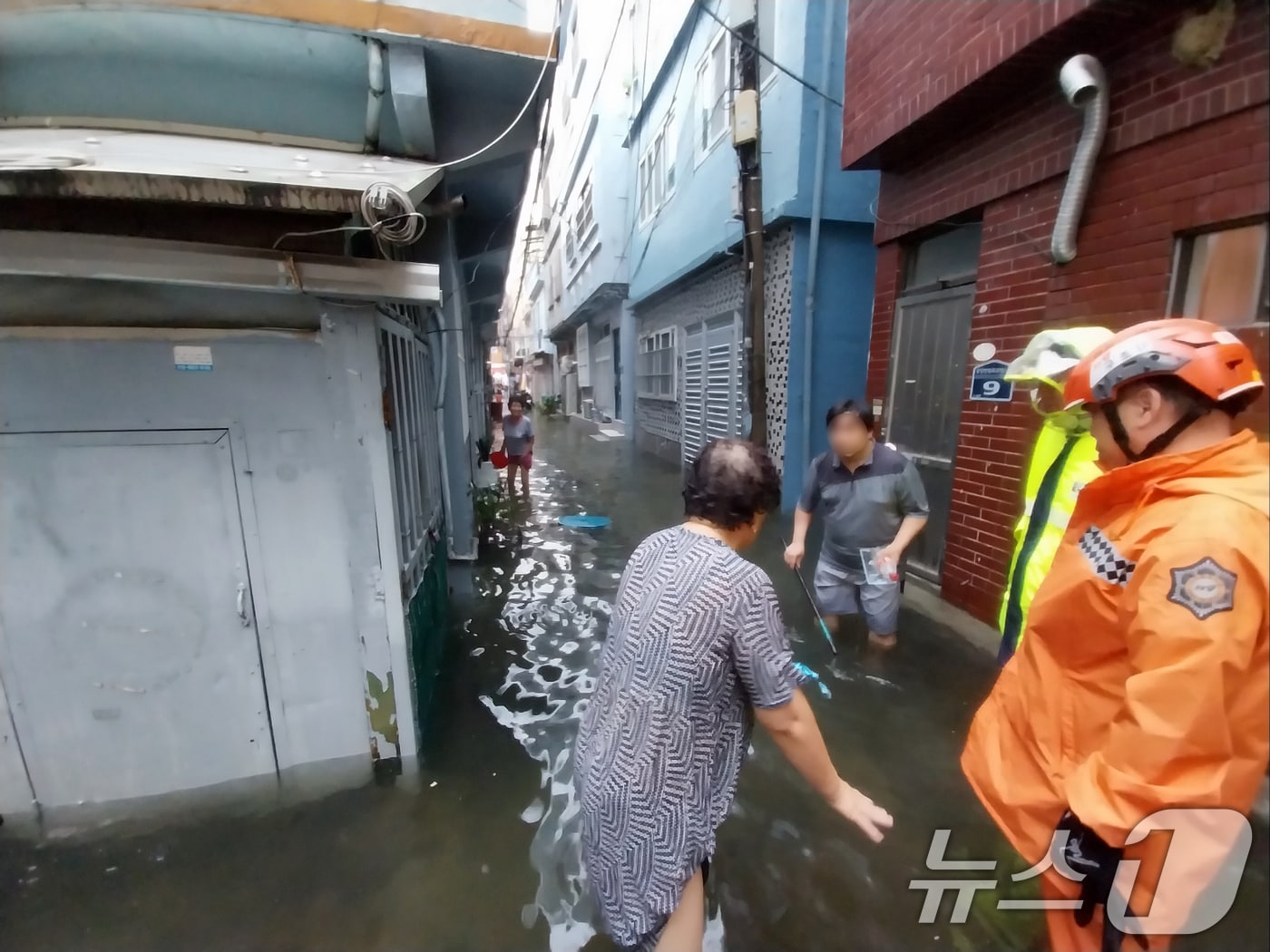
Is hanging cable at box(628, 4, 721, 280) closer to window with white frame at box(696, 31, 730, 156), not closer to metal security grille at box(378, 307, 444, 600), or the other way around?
window with white frame at box(696, 31, 730, 156)

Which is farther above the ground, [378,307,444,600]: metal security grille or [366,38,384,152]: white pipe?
[366,38,384,152]: white pipe

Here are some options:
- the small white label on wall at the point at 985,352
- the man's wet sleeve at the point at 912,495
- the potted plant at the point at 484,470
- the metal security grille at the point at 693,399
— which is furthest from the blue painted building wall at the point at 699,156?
the potted plant at the point at 484,470

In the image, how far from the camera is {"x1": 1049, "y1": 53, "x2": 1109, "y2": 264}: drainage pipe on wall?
2677 mm

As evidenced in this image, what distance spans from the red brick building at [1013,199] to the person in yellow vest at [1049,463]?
0.38 meters

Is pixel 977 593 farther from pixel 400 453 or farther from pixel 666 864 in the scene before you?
pixel 400 453

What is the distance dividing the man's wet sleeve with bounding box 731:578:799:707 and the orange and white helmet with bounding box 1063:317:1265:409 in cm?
82

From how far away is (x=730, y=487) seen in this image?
144 cm

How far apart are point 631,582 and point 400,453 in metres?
2.24

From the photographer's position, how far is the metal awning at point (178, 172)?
1840mm

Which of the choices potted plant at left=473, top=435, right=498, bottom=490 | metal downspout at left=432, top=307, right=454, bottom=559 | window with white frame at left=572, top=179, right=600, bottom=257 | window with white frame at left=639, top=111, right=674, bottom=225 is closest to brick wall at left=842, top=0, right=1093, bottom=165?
metal downspout at left=432, top=307, right=454, bottom=559

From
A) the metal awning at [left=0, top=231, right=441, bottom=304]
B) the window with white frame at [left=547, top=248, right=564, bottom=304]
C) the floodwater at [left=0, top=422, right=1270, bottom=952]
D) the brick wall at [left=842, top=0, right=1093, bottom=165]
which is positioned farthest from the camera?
the window with white frame at [left=547, top=248, right=564, bottom=304]

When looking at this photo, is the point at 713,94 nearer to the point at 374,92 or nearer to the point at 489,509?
the point at 489,509

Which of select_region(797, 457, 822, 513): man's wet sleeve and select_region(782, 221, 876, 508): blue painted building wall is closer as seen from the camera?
select_region(797, 457, 822, 513): man's wet sleeve

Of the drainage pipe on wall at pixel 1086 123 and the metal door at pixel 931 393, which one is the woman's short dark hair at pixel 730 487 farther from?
the metal door at pixel 931 393
